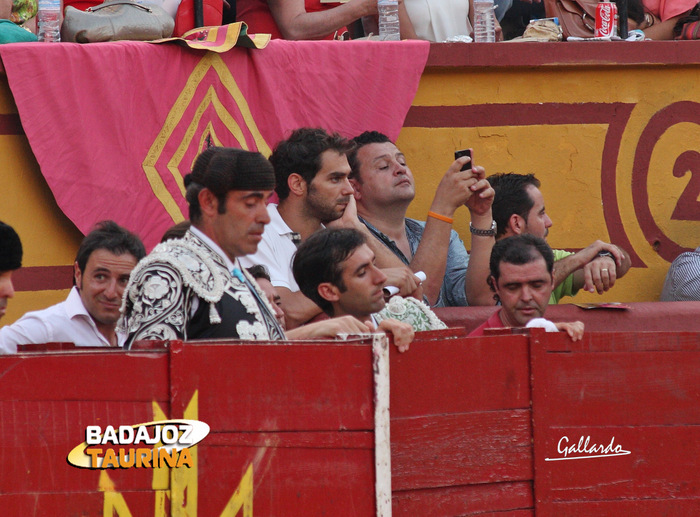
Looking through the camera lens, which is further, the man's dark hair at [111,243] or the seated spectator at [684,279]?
the seated spectator at [684,279]

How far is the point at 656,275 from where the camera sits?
247 inches

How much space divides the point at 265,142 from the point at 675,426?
98.7 inches

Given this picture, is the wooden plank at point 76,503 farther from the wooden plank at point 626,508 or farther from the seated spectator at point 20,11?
the seated spectator at point 20,11

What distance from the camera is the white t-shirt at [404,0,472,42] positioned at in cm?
615

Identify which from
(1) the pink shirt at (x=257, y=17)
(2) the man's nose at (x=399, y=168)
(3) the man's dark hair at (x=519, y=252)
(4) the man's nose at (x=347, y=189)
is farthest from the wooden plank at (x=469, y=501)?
(1) the pink shirt at (x=257, y=17)

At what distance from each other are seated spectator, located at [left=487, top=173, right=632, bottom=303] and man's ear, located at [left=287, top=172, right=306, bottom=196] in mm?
1112

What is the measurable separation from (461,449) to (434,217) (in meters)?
1.82

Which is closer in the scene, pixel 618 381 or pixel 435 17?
pixel 618 381

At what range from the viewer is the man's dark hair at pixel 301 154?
16.5 feet

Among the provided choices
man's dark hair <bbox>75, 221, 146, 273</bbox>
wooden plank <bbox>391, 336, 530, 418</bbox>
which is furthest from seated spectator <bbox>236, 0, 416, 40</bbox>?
wooden plank <bbox>391, 336, 530, 418</bbox>

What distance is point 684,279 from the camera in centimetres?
584

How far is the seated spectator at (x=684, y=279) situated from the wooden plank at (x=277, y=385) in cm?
287

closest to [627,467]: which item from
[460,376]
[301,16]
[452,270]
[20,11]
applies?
[460,376]

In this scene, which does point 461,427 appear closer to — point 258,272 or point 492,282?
point 258,272
